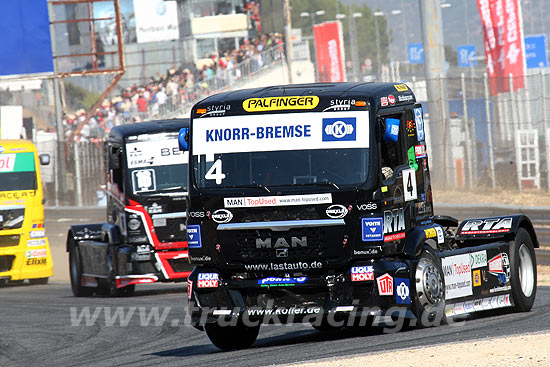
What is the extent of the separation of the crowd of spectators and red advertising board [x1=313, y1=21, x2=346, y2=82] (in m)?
1.88

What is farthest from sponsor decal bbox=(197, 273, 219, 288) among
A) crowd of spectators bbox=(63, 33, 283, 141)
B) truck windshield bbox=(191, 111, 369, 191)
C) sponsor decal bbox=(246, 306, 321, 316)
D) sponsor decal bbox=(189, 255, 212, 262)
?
crowd of spectators bbox=(63, 33, 283, 141)

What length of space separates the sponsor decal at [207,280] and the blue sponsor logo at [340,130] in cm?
160

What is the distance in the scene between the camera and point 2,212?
67.0 ft

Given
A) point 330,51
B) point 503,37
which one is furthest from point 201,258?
point 330,51

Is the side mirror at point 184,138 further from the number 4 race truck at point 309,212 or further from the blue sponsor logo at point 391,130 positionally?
the blue sponsor logo at point 391,130

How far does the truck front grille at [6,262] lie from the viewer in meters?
20.7

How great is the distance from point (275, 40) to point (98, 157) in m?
18.9

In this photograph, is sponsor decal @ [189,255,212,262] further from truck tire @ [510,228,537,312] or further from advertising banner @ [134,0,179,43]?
advertising banner @ [134,0,179,43]

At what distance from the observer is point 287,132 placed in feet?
33.7

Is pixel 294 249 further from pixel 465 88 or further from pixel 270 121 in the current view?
pixel 465 88

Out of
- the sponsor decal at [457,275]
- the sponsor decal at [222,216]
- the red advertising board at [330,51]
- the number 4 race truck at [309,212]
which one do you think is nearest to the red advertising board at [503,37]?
the red advertising board at [330,51]

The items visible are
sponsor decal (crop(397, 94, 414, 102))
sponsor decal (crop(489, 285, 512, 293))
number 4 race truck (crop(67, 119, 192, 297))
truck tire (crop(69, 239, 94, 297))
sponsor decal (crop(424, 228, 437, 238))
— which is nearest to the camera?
sponsor decal (crop(424, 228, 437, 238))

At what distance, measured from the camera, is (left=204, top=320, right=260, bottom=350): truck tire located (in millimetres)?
10734

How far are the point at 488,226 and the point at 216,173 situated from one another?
3.27m
